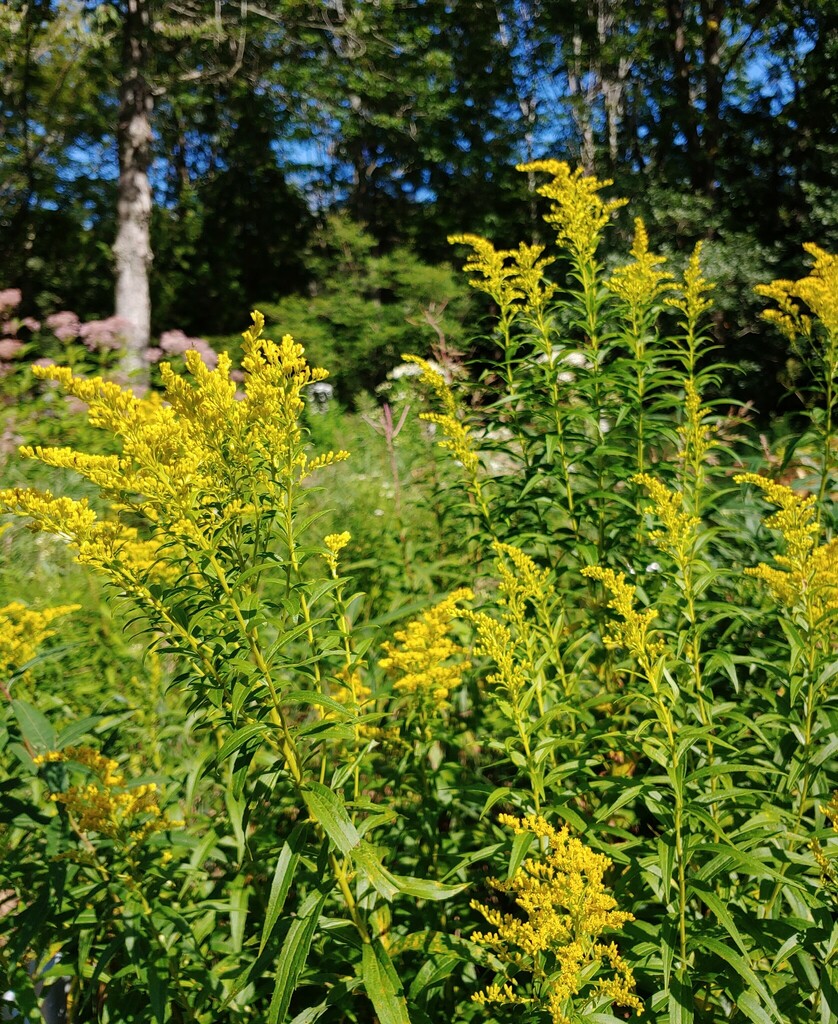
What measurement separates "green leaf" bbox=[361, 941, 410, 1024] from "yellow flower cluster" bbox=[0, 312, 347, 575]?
88 centimetres

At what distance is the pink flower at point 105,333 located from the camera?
24.9ft

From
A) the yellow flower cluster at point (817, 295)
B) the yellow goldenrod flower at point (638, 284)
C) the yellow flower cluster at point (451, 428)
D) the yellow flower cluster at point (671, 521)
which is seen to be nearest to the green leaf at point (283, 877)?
the yellow flower cluster at point (671, 521)

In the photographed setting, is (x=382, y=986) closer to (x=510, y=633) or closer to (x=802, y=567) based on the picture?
(x=510, y=633)

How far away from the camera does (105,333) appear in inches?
301

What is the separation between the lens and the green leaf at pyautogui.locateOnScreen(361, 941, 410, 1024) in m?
1.21

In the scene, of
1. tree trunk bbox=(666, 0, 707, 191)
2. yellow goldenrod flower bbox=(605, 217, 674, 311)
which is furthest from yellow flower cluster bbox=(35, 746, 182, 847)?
tree trunk bbox=(666, 0, 707, 191)

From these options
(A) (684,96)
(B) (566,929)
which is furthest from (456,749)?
(A) (684,96)

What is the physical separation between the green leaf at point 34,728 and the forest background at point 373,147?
8297 mm

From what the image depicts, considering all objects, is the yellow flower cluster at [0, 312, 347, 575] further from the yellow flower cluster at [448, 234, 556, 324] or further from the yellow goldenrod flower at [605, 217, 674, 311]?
the yellow goldenrod flower at [605, 217, 674, 311]

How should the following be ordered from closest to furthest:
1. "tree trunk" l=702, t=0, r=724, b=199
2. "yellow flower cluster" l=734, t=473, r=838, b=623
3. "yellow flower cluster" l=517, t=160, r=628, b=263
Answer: "yellow flower cluster" l=734, t=473, r=838, b=623 < "yellow flower cluster" l=517, t=160, r=628, b=263 < "tree trunk" l=702, t=0, r=724, b=199

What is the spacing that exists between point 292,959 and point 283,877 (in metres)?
0.14

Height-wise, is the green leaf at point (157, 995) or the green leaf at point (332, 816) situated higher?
the green leaf at point (332, 816)

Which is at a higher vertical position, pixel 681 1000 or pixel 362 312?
pixel 362 312

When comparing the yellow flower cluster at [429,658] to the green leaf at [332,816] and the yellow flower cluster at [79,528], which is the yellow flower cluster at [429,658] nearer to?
the green leaf at [332,816]
